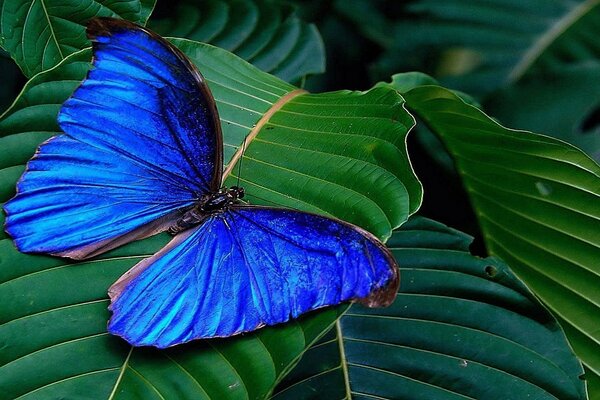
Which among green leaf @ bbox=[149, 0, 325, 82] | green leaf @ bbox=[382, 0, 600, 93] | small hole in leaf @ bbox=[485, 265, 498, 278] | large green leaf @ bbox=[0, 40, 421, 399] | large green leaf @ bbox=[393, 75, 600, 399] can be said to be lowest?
large green leaf @ bbox=[0, 40, 421, 399]

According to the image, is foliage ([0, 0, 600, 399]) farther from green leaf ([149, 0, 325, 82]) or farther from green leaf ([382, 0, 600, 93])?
green leaf ([382, 0, 600, 93])

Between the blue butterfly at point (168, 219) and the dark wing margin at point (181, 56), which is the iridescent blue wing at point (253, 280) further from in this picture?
the dark wing margin at point (181, 56)

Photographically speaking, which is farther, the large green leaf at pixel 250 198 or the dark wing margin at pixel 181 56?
the dark wing margin at pixel 181 56

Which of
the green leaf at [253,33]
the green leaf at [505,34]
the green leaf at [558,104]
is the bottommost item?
the green leaf at [253,33]

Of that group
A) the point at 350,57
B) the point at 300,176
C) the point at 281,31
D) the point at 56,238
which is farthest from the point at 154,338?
the point at 350,57

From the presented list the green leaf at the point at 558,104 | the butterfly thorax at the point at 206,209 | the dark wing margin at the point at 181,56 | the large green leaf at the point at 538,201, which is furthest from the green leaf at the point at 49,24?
the green leaf at the point at 558,104

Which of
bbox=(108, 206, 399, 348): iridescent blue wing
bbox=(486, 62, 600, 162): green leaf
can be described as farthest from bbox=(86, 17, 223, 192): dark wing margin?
bbox=(486, 62, 600, 162): green leaf

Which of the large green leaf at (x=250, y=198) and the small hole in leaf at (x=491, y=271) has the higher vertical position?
the small hole in leaf at (x=491, y=271)
